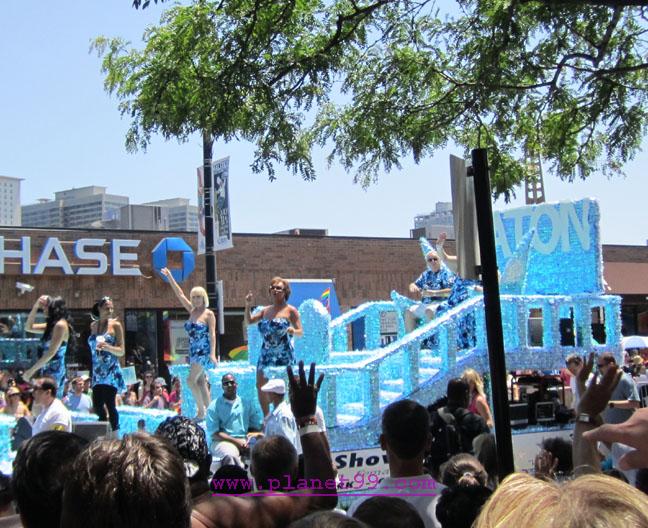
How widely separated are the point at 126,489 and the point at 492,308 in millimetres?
3137

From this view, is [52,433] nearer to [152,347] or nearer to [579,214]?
[579,214]

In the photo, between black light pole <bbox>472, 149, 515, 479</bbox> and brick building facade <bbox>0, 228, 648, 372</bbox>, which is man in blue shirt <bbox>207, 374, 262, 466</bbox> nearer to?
black light pole <bbox>472, 149, 515, 479</bbox>

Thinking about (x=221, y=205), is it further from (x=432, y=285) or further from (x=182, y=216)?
(x=182, y=216)

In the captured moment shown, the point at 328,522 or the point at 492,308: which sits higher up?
the point at 492,308

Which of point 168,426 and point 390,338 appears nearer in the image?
point 168,426

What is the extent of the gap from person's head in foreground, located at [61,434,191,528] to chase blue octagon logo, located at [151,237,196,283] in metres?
21.9

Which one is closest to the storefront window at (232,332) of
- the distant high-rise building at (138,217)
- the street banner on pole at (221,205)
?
the distant high-rise building at (138,217)

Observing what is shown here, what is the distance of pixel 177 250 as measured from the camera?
24.0 meters

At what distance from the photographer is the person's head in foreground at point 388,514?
9.09ft

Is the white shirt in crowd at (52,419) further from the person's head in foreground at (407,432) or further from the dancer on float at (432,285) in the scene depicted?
the dancer on float at (432,285)

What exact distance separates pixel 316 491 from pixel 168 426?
2.13ft

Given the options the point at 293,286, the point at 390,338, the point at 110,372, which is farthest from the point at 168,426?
the point at 293,286

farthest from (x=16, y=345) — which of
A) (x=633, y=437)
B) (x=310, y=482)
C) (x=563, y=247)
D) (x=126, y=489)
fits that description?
(x=126, y=489)

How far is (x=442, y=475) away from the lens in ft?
14.4
